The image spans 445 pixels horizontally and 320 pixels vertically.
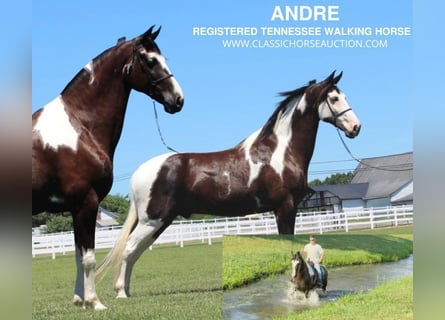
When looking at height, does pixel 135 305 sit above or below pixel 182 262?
below

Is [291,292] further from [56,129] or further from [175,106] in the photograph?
[56,129]

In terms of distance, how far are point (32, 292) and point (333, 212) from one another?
2.68m

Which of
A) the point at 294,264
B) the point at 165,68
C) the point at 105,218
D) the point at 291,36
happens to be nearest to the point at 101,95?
the point at 165,68

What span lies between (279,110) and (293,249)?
3.96 feet

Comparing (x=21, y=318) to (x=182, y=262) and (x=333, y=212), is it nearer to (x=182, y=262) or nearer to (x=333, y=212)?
(x=182, y=262)

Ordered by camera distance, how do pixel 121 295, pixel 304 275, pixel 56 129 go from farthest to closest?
pixel 304 275 → pixel 121 295 → pixel 56 129

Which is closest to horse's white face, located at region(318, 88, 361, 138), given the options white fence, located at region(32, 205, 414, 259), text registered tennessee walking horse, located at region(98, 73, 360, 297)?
text registered tennessee walking horse, located at region(98, 73, 360, 297)

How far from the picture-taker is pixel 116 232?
546 cm

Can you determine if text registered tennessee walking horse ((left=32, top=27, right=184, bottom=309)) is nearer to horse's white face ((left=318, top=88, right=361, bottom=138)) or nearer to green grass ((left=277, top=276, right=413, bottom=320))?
horse's white face ((left=318, top=88, right=361, bottom=138))

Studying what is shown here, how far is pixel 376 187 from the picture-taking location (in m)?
5.71

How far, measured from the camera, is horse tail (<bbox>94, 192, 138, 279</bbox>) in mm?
5422

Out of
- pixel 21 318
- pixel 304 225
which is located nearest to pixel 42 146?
pixel 21 318

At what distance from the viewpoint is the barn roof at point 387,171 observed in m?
5.60

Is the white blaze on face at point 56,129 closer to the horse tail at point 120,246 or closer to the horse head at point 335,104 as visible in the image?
the horse tail at point 120,246
